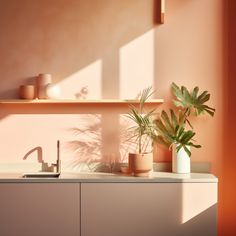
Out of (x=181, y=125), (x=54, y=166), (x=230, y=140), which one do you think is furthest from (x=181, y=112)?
(x=54, y=166)

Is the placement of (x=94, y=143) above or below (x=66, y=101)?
below

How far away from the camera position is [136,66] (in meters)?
3.69

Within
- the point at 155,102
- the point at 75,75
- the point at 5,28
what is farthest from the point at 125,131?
the point at 5,28

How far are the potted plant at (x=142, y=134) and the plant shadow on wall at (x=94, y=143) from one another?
2.6 inches

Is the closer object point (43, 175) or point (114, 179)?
point (114, 179)

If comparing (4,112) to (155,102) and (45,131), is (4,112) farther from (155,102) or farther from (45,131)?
(155,102)

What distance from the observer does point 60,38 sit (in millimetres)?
3688

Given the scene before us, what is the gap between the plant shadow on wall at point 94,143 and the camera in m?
3.69

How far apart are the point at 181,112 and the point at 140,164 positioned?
0.59 metres

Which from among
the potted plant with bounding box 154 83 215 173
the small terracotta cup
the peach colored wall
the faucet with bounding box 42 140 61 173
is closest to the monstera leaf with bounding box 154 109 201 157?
the potted plant with bounding box 154 83 215 173

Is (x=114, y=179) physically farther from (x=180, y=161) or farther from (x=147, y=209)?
(x=180, y=161)

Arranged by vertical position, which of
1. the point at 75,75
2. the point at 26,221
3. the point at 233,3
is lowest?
the point at 26,221

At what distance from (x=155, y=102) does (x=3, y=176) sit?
134 cm

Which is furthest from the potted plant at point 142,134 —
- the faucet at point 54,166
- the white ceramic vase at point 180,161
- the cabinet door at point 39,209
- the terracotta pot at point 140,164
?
the faucet at point 54,166
